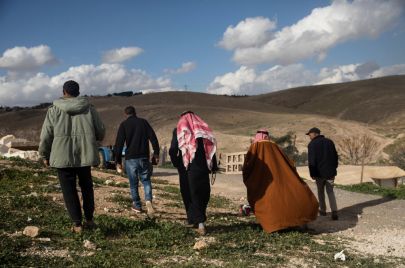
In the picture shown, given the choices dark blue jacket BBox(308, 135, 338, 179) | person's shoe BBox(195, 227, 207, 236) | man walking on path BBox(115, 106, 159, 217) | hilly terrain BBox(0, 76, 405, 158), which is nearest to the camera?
person's shoe BBox(195, 227, 207, 236)

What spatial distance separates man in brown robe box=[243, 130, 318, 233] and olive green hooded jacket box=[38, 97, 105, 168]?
8.65 ft

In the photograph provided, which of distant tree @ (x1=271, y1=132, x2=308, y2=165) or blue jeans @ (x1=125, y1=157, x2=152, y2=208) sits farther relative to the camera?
distant tree @ (x1=271, y1=132, x2=308, y2=165)

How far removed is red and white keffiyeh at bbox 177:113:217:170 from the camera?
6770mm

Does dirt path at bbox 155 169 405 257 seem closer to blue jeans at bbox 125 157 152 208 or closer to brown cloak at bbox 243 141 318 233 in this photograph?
brown cloak at bbox 243 141 318 233

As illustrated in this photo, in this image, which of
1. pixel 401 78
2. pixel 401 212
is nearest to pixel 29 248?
pixel 401 212

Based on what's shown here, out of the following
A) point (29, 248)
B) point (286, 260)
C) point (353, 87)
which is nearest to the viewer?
point (29, 248)

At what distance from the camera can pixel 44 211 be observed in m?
7.09

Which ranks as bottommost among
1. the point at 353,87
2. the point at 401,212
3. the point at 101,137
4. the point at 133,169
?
the point at 401,212

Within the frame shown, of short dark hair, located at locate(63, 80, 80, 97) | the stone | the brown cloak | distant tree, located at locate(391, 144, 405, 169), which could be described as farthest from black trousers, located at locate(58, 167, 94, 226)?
distant tree, located at locate(391, 144, 405, 169)

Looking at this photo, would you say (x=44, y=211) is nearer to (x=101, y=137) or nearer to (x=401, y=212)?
(x=101, y=137)

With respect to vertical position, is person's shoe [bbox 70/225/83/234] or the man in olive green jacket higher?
the man in olive green jacket

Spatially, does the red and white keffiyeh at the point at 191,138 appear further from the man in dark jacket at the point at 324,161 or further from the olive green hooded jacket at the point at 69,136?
the man in dark jacket at the point at 324,161

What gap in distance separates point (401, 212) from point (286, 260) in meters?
6.15

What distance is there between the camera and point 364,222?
9.25 m
